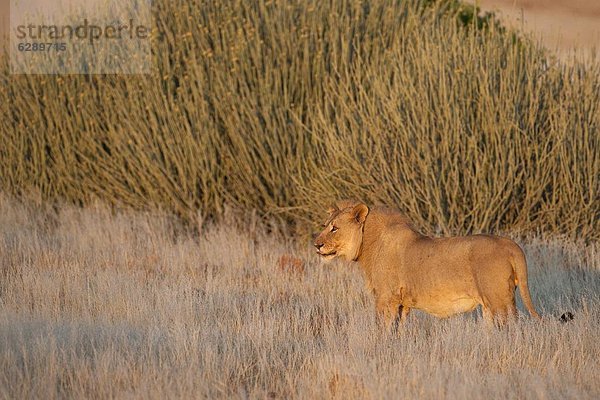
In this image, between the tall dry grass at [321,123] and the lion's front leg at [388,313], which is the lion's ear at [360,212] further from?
the tall dry grass at [321,123]

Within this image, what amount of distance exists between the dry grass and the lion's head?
0.53m

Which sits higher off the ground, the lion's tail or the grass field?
the lion's tail

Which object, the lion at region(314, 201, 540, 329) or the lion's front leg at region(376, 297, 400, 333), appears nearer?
the lion at region(314, 201, 540, 329)

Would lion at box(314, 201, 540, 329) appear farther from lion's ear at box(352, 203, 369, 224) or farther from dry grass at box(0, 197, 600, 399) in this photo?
dry grass at box(0, 197, 600, 399)

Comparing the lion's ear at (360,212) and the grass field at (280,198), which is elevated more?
the lion's ear at (360,212)

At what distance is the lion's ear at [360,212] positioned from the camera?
6656mm

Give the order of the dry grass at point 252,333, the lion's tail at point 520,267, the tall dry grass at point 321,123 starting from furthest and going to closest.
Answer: the tall dry grass at point 321,123, the lion's tail at point 520,267, the dry grass at point 252,333

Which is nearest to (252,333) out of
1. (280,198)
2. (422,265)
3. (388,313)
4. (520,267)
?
(388,313)

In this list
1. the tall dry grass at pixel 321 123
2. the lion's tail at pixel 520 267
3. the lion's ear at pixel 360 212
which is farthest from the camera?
the tall dry grass at pixel 321 123

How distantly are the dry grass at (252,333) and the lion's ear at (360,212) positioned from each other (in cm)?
69

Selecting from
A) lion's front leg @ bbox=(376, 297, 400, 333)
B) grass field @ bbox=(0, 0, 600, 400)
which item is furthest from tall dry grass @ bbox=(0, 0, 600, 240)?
lion's front leg @ bbox=(376, 297, 400, 333)

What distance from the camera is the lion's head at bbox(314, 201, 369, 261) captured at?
22.0 ft

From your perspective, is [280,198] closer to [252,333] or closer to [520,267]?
[252,333]

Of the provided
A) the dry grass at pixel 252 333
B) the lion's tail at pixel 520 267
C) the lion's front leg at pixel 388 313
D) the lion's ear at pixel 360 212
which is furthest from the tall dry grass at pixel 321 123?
the lion's tail at pixel 520 267
